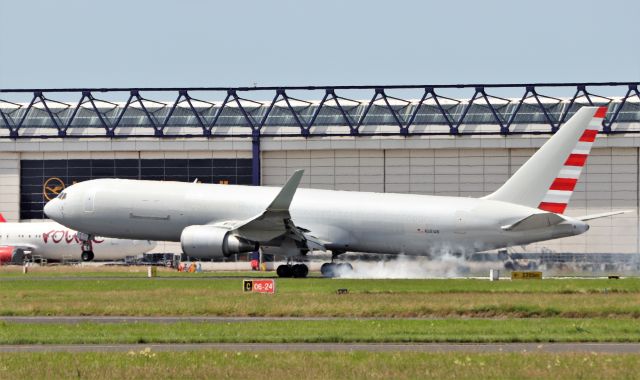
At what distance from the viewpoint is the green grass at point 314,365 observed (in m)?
22.6

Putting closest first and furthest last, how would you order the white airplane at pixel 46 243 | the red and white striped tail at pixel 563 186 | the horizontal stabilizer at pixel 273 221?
Result: 1. the horizontal stabilizer at pixel 273 221
2. the red and white striped tail at pixel 563 186
3. the white airplane at pixel 46 243

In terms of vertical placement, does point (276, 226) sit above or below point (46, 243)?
above

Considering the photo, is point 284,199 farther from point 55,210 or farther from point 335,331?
point 335,331

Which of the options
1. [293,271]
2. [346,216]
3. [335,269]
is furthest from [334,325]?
[346,216]

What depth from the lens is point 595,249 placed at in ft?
315

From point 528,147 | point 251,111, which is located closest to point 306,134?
point 251,111

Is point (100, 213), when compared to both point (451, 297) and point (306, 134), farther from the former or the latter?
point (306, 134)

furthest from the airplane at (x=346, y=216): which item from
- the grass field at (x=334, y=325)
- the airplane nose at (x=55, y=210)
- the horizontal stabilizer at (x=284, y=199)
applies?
the grass field at (x=334, y=325)

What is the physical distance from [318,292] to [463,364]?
25.5 m

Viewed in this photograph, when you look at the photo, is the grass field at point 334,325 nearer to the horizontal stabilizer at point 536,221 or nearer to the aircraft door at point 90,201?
the horizontal stabilizer at point 536,221

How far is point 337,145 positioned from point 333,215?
34.0 metres

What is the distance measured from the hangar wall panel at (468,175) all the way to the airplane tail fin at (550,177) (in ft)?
98.8

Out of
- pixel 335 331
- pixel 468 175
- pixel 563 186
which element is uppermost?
pixel 468 175

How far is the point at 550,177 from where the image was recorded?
64.9 m
